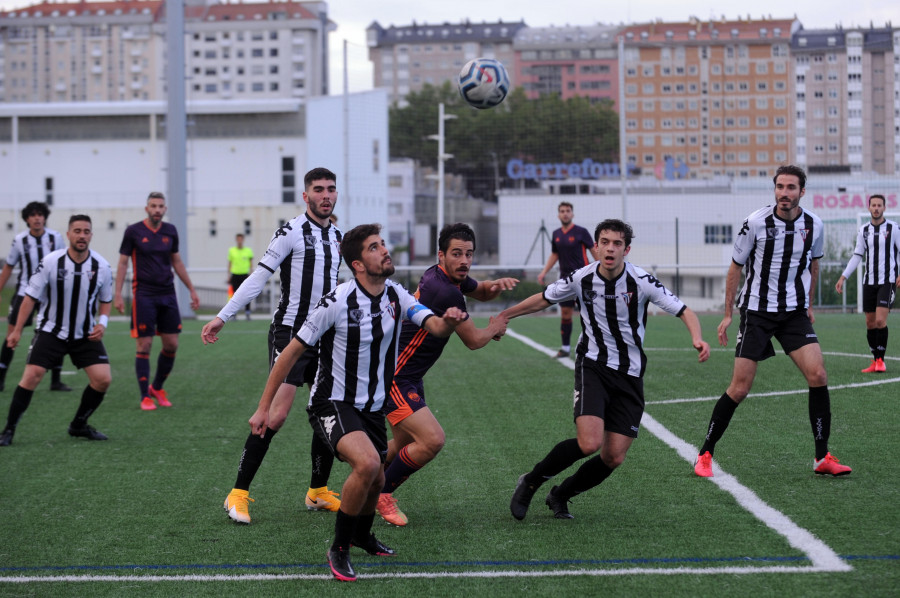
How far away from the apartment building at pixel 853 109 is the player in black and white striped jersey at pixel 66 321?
2462cm

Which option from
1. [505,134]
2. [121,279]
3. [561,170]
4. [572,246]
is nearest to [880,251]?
Result: [572,246]

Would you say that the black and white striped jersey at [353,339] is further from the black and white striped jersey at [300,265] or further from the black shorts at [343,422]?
the black and white striped jersey at [300,265]

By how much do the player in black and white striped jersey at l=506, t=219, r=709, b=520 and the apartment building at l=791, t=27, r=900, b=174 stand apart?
2462cm

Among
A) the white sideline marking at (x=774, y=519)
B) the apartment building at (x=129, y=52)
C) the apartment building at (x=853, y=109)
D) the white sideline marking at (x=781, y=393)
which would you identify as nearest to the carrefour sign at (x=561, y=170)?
the apartment building at (x=853, y=109)

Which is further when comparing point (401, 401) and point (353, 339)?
point (401, 401)

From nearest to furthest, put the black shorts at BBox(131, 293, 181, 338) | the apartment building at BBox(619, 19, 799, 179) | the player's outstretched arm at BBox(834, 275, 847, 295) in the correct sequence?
the black shorts at BBox(131, 293, 181, 338) → the player's outstretched arm at BBox(834, 275, 847, 295) → the apartment building at BBox(619, 19, 799, 179)

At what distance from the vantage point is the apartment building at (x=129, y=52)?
128250 mm

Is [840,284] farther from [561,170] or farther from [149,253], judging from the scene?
[561,170]

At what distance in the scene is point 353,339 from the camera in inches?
192

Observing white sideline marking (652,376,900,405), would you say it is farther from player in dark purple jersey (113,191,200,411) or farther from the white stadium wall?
the white stadium wall

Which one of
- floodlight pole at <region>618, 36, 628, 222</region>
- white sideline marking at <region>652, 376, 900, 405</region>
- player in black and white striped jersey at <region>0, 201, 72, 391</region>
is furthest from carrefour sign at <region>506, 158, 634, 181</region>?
player in black and white striped jersey at <region>0, 201, 72, 391</region>

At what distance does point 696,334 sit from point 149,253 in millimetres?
6112

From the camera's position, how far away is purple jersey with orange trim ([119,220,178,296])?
387 inches

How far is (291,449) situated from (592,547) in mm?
3519
